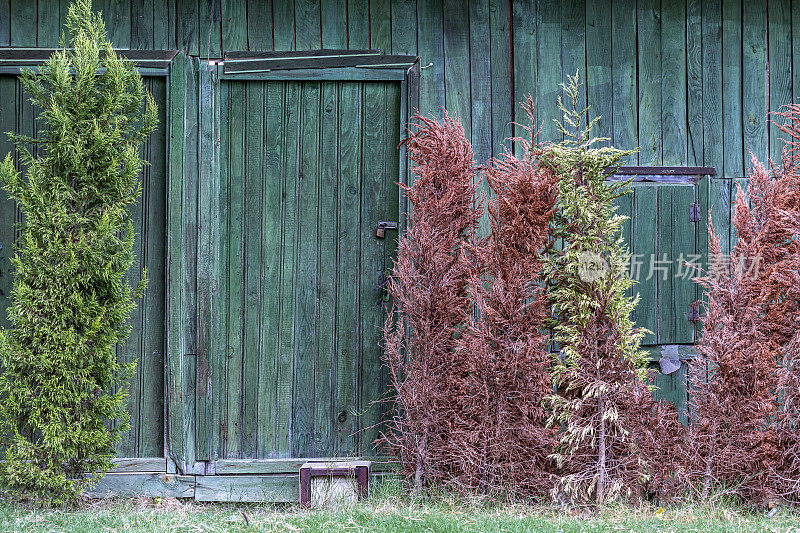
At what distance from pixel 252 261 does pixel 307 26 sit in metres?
1.82

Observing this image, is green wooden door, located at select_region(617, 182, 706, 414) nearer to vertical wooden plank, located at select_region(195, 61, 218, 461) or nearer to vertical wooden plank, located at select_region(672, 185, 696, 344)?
vertical wooden plank, located at select_region(672, 185, 696, 344)

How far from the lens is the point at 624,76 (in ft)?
15.5

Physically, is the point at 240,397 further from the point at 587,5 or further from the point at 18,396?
the point at 587,5

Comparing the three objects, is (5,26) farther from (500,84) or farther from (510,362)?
(510,362)

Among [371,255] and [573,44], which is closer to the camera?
[371,255]

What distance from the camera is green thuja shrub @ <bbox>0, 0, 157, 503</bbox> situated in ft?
12.4

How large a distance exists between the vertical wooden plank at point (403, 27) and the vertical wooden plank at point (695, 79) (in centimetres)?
196

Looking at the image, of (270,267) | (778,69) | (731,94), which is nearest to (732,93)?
(731,94)

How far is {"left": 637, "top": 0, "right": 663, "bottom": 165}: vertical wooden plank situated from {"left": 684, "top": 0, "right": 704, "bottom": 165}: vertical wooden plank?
0.14 m

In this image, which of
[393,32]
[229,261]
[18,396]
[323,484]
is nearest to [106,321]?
[18,396]

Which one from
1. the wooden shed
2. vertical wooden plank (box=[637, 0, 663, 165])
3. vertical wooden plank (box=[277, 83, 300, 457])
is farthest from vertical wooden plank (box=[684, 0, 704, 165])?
vertical wooden plank (box=[277, 83, 300, 457])

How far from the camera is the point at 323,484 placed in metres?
4.17

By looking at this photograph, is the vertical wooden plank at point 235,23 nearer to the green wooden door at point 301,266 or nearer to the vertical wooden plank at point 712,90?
the green wooden door at point 301,266

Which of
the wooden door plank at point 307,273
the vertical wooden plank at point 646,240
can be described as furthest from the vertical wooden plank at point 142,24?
the vertical wooden plank at point 646,240
